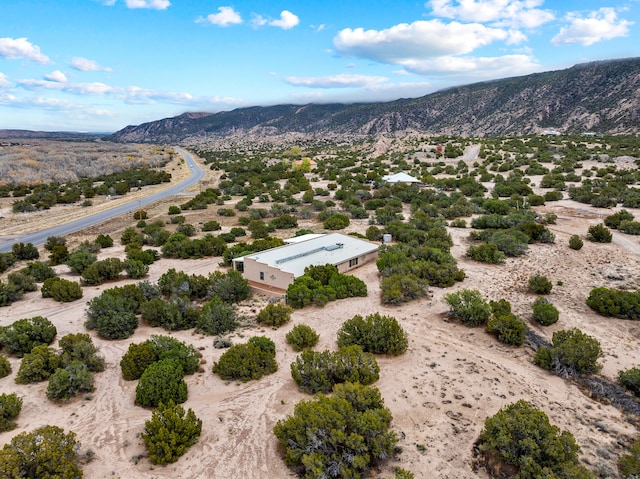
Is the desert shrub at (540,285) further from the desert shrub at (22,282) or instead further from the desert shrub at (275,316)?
the desert shrub at (22,282)

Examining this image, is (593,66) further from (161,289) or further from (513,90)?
(161,289)

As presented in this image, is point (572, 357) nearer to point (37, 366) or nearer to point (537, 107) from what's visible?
point (37, 366)

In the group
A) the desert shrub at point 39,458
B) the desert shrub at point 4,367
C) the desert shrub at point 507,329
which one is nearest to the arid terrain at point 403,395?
the desert shrub at point 4,367

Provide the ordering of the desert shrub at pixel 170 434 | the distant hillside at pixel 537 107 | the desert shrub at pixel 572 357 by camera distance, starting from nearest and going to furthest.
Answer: the desert shrub at pixel 170 434 → the desert shrub at pixel 572 357 → the distant hillside at pixel 537 107

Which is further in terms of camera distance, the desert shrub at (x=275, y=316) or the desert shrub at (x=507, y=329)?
the desert shrub at (x=275, y=316)

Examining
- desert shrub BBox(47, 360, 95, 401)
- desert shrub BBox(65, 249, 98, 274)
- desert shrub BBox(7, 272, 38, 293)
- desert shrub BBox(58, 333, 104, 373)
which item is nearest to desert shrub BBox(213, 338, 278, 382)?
desert shrub BBox(47, 360, 95, 401)

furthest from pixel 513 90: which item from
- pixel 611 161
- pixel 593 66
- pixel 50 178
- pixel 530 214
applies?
pixel 50 178

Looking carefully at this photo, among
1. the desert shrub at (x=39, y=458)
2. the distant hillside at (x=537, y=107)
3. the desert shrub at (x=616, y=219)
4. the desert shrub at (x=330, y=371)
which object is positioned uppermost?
the distant hillside at (x=537, y=107)
